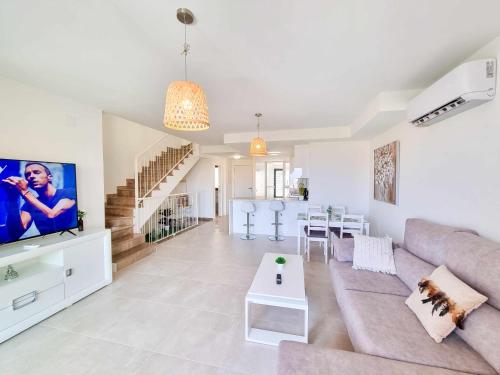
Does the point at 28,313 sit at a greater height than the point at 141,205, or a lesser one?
lesser

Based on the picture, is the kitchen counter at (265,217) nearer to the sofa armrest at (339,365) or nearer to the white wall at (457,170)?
the white wall at (457,170)

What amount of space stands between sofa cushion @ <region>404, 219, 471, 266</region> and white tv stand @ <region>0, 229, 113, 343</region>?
3.61 m

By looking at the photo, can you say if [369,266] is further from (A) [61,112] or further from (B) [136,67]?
(A) [61,112]

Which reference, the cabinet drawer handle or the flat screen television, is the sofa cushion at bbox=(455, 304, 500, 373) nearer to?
the cabinet drawer handle

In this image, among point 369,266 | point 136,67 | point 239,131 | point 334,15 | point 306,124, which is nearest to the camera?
point 334,15

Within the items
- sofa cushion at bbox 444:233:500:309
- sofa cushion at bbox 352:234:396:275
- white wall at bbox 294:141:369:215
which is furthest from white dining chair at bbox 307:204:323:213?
sofa cushion at bbox 444:233:500:309

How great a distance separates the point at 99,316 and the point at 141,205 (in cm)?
251

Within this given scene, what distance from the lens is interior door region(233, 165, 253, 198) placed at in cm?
946

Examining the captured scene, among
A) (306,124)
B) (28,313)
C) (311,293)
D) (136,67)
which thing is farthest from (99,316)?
(306,124)

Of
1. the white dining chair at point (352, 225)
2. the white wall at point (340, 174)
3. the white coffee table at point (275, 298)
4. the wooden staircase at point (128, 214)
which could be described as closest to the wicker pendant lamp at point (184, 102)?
the white coffee table at point (275, 298)

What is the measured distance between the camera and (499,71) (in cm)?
170

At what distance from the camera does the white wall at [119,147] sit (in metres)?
4.71

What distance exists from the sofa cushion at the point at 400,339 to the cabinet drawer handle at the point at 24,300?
2.84 m

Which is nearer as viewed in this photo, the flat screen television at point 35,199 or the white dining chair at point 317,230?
the flat screen television at point 35,199
